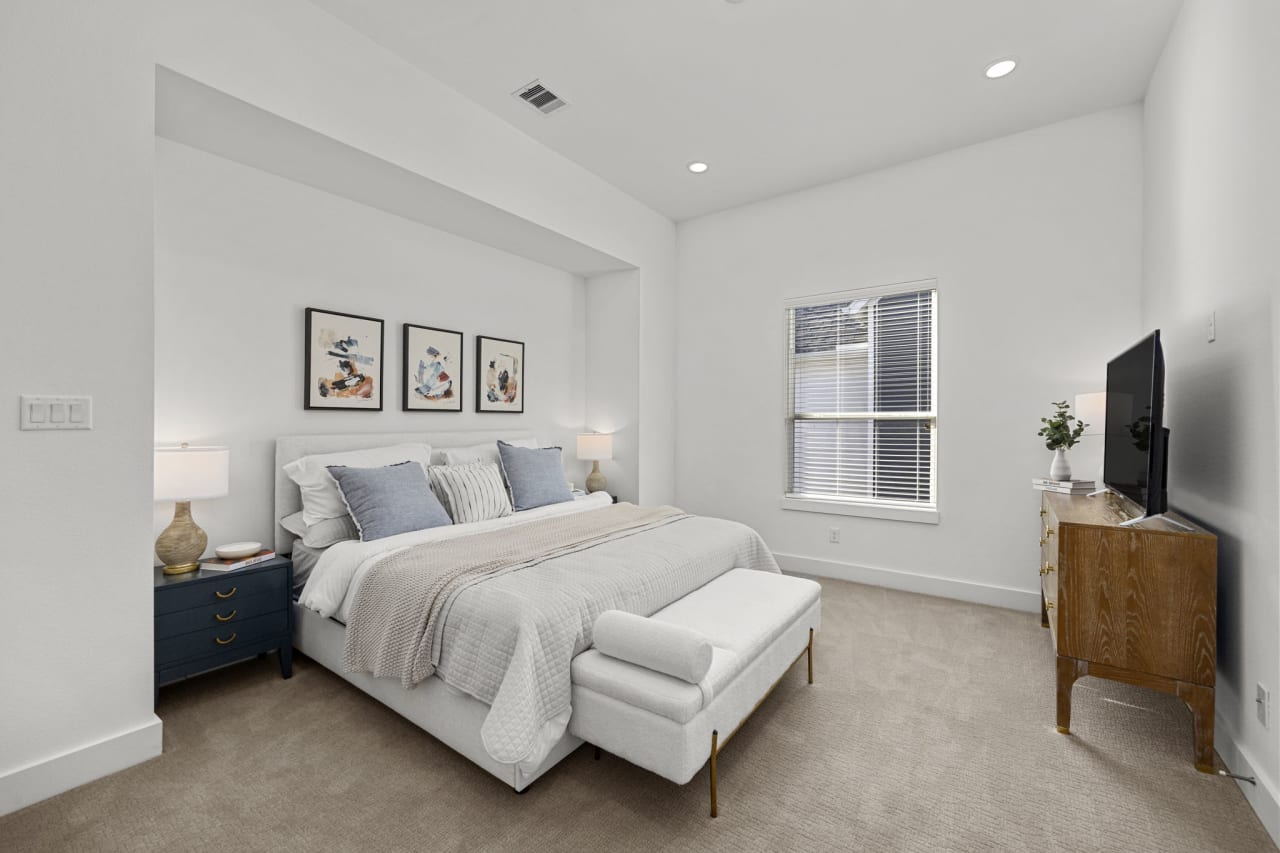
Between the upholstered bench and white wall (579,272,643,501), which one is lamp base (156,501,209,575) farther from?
white wall (579,272,643,501)

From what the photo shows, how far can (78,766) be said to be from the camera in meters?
1.87

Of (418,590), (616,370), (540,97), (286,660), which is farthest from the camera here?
(616,370)

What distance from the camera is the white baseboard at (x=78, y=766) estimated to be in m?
1.75

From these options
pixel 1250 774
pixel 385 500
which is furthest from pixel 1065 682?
pixel 385 500

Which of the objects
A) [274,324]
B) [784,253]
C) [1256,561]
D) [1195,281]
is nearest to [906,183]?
[784,253]

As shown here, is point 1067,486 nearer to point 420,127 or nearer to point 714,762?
point 714,762

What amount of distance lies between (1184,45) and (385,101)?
12.0 feet

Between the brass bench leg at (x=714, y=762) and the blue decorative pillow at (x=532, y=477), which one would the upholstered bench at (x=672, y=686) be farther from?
the blue decorative pillow at (x=532, y=477)

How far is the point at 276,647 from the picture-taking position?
2.62 meters

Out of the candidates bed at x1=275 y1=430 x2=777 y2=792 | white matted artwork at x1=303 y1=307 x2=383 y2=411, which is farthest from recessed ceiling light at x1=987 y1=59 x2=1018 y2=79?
white matted artwork at x1=303 y1=307 x2=383 y2=411

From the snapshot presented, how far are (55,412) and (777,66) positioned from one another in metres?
3.35

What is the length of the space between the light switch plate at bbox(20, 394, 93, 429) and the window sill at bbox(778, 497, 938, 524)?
404 cm

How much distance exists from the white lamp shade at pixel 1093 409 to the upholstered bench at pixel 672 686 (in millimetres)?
2292

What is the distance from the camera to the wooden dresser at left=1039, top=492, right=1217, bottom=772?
76.6 inches
